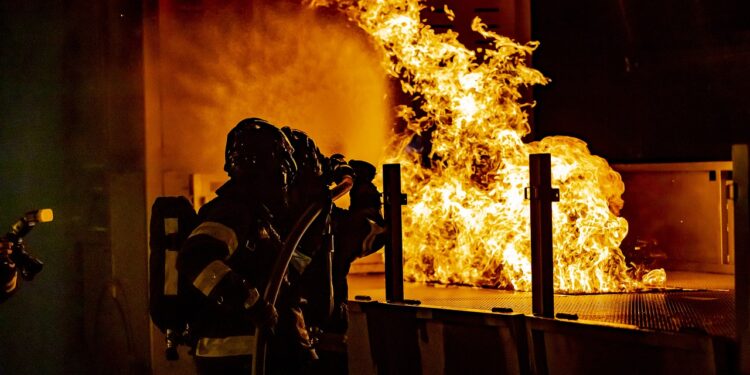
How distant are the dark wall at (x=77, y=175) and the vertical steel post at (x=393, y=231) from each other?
2.28 m

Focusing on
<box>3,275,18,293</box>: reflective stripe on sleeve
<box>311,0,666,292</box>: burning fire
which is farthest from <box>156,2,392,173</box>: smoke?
<box>3,275,18,293</box>: reflective stripe on sleeve

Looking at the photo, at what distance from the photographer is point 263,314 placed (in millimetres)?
5199

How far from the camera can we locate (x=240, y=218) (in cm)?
539

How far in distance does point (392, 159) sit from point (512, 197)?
61.8 inches

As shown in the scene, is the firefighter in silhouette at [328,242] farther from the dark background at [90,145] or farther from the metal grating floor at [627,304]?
the dark background at [90,145]

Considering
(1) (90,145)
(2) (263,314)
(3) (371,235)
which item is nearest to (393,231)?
(3) (371,235)

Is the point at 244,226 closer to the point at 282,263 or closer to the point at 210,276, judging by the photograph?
the point at 282,263

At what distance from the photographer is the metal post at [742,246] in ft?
16.3

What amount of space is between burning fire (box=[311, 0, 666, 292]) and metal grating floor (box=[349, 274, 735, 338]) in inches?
14.0

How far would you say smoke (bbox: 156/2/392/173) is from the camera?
852 cm

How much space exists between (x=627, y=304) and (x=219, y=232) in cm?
297

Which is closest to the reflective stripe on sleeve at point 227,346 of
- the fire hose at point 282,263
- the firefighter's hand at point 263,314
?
the fire hose at point 282,263

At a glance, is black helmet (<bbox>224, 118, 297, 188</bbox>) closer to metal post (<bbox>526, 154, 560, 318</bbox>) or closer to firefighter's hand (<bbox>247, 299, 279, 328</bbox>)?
firefighter's hand (<bbox>247, 299, 279, 328</bbox>)

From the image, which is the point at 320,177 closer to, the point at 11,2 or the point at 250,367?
the point at 250,367
